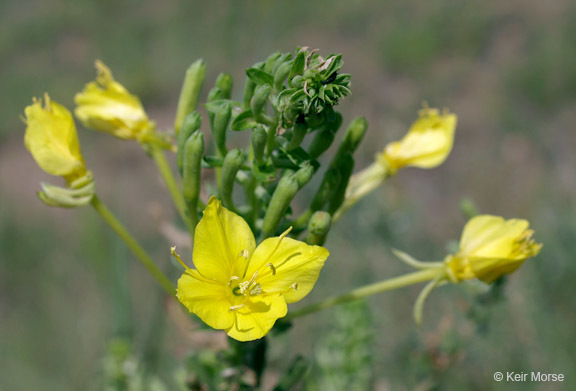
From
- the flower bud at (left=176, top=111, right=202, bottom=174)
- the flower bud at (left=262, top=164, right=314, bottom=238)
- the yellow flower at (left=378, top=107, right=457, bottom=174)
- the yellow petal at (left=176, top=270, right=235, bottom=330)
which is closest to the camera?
the yellow petal at (left=176, top=270, right=235, bottom=330)

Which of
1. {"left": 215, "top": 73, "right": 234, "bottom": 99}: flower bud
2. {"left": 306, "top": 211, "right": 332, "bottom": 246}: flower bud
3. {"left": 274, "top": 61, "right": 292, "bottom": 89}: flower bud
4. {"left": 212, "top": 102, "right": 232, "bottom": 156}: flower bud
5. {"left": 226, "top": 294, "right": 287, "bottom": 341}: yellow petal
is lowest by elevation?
{"left": 226, "top": 294, "right": 287, "bottom": 341}: yellow petal

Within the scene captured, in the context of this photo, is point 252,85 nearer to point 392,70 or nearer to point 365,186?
point 365,186

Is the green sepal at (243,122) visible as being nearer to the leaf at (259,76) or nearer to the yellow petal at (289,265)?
the leaf at (259,76)

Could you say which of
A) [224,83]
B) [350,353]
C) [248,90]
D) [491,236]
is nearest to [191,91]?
[224,83]

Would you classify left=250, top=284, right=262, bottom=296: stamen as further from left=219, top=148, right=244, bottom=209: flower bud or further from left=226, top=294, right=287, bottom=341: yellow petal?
left=219, top=148, right=244, bottom=209: flower bud

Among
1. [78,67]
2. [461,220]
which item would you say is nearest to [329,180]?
[461,220]

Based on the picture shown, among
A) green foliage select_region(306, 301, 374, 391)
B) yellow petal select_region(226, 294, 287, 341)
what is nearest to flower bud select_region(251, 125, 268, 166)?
yellow petal select_region(226, 294, 287, 341)
